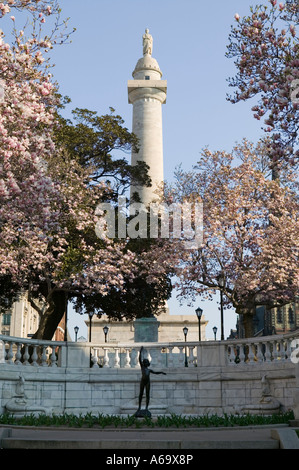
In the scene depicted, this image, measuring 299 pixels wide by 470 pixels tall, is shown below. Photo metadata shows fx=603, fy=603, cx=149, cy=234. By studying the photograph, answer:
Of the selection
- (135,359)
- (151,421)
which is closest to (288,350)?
(151,421)

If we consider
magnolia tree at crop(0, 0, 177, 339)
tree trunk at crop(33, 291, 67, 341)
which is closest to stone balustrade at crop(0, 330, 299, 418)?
magnolia tree at crop(0, 0, 177, 339)

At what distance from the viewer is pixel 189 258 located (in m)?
32.8

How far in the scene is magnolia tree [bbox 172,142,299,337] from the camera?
30.9 meters

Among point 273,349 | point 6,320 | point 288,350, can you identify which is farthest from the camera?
point 6,320

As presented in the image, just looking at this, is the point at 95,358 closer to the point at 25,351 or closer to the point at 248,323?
the point at 25,351

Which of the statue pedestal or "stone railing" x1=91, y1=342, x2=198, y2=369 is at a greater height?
the statue pedestal

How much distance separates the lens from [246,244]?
32812 mm

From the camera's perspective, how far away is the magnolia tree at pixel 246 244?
3088 cm

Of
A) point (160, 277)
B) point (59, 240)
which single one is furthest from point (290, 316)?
point (59, 240)

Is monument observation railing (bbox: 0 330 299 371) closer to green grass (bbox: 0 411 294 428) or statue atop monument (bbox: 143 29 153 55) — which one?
green grass (bbox: 0 411 294 428)

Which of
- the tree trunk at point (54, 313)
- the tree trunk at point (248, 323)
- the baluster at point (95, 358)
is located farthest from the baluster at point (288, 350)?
the tree trunk at point (54, 313)

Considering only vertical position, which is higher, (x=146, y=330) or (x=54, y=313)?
(x=54, y=313)

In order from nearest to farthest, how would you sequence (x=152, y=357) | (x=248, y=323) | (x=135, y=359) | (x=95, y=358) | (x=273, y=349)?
1. (x=273, y=349)
2. (x=95, y=358)
3. (x=135, y=359)
4. (x=152, y=357)
5. (x=248, y=323)
